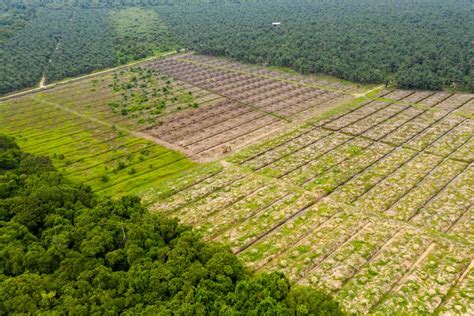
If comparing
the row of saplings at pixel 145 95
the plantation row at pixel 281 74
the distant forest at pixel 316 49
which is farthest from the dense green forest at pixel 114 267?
the distant forest at pixel 316 49

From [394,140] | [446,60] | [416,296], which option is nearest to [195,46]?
[446,60]

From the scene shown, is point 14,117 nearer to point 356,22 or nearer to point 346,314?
point 346,314

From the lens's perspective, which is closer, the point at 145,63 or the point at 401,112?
the point at 401,112

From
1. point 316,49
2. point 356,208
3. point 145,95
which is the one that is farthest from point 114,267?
point 316,49

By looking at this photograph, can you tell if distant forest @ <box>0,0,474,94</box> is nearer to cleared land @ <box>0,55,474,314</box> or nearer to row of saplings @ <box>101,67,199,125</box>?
cleared land @ <box>0,55,474,314</box>

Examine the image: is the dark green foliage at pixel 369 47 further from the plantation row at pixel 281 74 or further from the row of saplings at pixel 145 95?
the row of saplings at pixel 145 95

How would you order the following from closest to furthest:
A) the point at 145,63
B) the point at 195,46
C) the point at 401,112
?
1. the point at 401,112
2. the point at 145,63
3. the point at 195,46

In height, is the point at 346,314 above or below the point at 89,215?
below
